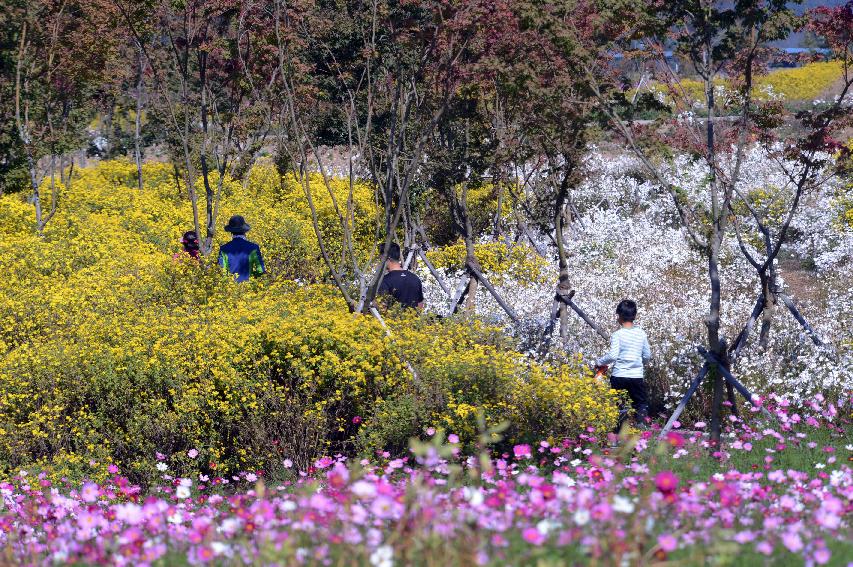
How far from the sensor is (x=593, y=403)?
6652mm

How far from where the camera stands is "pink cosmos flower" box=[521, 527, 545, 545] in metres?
3.02

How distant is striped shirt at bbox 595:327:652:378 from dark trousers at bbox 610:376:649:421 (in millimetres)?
38

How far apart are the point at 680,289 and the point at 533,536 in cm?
949

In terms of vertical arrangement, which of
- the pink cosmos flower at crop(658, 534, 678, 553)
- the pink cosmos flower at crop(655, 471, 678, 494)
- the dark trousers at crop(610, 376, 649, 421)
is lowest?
the dark trousers at crop(610, 376, 649, 421)

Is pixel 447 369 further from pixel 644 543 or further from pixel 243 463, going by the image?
pixel 644 543

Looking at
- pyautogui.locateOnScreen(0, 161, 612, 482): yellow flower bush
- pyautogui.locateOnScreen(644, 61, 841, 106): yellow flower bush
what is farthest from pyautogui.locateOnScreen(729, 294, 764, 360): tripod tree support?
pyautogui.locateOnScreen(644, 61, 841, 106): yellow flower bush

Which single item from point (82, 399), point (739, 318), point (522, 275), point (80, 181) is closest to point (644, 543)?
point (82, 399)

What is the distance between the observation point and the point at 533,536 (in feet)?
9.95

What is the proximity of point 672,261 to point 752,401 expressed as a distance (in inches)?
249

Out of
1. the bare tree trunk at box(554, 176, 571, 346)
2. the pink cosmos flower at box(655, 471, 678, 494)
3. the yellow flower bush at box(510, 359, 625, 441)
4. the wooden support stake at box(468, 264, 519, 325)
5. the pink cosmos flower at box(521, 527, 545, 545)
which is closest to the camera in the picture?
the pink cosmos flower at box(521, 527, 545, 545)

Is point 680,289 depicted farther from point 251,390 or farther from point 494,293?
point 251,390

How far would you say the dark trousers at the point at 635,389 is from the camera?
760 centimetres

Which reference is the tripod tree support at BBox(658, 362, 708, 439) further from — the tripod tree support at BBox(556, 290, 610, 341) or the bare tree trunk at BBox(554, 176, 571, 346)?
the bare tree trunk at BBox(554, 176, 571, 346)

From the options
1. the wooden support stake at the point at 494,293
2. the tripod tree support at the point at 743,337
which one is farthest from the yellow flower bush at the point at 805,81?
the tripod tree support at the point at 743,337
